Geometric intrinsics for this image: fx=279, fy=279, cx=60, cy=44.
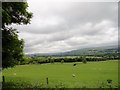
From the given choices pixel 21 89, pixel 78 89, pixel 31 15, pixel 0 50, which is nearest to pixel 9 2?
pixel 31 15

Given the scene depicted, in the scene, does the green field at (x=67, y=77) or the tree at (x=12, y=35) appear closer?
the tree at (x=12, y=35)

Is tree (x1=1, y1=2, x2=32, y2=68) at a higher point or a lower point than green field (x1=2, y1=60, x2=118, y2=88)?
higher

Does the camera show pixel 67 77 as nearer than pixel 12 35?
No

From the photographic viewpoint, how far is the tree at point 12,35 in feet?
88.5

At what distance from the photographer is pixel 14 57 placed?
28344 millimetres

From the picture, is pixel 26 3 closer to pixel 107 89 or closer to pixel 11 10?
pixel 11 10

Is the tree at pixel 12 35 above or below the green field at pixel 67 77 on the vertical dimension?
above

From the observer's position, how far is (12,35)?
2834 centimetres

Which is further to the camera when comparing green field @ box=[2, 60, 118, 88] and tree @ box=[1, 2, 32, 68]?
green field @ box=[2, 60, 118, 88]

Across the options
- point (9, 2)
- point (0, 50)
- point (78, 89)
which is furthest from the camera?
→ point (9, 2)

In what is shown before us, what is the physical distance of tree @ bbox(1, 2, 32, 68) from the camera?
27.0m

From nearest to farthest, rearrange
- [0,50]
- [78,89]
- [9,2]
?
[78,89] → [0,50] → [9,2]

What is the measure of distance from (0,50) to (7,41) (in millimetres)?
2192

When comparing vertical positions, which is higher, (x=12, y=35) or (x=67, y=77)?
(x=12, y=35)
